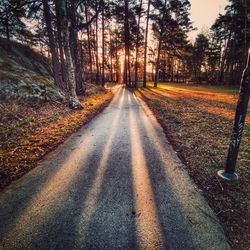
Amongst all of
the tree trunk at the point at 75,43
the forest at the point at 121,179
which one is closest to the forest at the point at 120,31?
the tree trunk at the point at 75,43

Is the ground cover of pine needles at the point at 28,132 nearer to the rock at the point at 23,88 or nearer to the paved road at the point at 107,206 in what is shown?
the paved road at the point at 107,206

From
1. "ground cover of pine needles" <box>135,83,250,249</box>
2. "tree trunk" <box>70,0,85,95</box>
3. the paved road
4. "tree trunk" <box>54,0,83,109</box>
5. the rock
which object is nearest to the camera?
the paved road

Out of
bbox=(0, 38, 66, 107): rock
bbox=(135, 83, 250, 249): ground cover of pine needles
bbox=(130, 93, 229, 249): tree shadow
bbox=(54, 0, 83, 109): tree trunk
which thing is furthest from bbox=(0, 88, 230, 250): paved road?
bbox=(54, 0, 83, 109): tree trunk

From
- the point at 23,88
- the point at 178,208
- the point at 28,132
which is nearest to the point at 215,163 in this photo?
the point at 178,208

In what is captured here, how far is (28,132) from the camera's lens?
16.0 feet

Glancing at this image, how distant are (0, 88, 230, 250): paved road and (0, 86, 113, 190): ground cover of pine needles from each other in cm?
33

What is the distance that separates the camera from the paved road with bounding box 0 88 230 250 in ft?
5.92

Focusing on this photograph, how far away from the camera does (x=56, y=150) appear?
403 cm

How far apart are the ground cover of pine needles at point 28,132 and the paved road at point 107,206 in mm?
330

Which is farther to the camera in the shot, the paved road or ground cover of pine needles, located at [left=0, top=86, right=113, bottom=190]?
ground cover of pine needles, located at [left=0, top=86, right=113, bottom=190]

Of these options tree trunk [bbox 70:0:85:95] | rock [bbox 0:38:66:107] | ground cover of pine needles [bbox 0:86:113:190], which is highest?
tree trunk [bbox 70:0:85:95]

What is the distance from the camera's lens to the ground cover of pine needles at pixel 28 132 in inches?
127

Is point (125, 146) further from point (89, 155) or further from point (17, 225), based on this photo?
point (17, 225)

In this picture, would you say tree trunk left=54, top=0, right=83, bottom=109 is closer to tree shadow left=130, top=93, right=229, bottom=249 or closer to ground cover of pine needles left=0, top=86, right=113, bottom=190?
ground cover of pine needles left=0, top=86, right=113, bottom=190
